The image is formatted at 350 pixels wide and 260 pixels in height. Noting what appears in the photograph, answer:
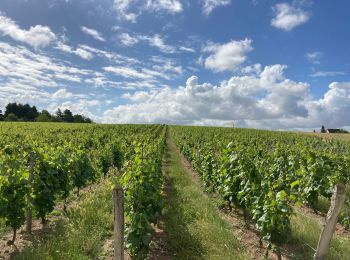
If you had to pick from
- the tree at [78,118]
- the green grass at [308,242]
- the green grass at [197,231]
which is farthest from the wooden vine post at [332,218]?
the tree at [78,118]

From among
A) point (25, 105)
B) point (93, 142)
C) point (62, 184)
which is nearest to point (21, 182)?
point (62, 184)

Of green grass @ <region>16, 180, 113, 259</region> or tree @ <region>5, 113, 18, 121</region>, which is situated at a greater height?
tree @ <region>5, 113, 18, 121</region>

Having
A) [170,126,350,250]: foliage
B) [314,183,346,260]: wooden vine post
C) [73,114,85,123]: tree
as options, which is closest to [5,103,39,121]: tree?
[73,114,85,123]: tree

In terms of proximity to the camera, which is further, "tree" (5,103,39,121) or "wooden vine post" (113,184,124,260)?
"tree" (5,103,39,121)

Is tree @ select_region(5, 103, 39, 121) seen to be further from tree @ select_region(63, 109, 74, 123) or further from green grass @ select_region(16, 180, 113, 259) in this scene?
green grass @ select_region(16, 180, 113, 259)

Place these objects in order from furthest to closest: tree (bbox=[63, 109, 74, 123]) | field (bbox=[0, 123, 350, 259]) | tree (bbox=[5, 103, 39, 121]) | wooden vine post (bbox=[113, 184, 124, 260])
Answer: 1. tree (bbox=[63, 109, 74, 123])
2. tree (bbox=[5, 103, 39, 121])
3. field (bbox=[0, 123, 350, 259])
4. wooden vine post (bbox=[113, 184, 124, 260])

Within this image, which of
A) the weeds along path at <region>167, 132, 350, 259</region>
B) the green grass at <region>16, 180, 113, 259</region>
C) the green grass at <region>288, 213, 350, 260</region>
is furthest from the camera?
the weeds along path at <region>167, 132, 350, 259</region>

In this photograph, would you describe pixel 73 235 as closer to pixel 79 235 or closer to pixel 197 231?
pixel 79 235

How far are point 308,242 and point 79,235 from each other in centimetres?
475

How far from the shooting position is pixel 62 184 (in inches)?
331

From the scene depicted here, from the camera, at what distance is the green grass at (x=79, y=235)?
5.77m

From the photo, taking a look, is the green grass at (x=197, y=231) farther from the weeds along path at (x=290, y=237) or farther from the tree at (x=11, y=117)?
the tree at (x=11, y=117)

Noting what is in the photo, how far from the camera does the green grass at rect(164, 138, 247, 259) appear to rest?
247 inches

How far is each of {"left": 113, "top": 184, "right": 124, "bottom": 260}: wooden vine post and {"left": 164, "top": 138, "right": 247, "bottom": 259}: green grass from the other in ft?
5.54
